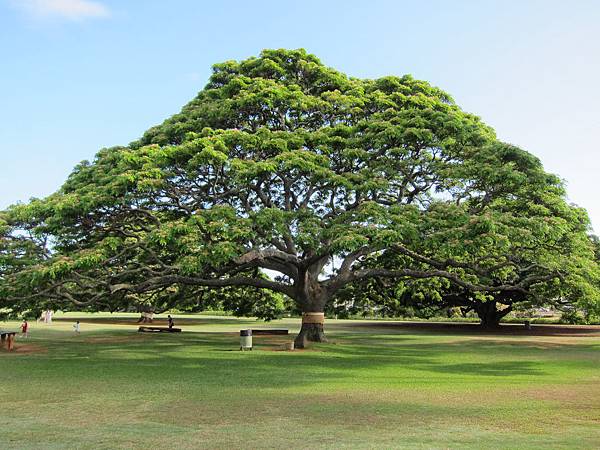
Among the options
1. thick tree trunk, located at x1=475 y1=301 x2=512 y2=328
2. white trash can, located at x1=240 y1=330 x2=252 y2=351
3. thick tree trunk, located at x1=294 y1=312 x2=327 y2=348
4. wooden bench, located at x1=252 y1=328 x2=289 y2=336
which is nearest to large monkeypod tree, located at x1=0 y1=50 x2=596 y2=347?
thick tree trunk, located at x1=294 y1=312 x2=327 y2=348

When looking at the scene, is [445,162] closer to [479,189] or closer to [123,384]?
[479,189]

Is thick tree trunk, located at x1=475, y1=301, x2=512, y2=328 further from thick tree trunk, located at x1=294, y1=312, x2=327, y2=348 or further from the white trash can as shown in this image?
the white trash can

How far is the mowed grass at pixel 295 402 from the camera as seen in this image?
8.93 m

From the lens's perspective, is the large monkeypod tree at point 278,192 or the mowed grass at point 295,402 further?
the large monkeypod tree at point 278,192

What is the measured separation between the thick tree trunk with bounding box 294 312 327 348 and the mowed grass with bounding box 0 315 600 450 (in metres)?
4.06

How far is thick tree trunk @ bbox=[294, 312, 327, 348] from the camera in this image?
87.5 ft

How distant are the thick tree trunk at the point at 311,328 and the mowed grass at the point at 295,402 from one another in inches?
160

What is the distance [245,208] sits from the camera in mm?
22766

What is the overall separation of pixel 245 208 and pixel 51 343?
14098mm

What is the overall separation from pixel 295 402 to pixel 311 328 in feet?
49.0

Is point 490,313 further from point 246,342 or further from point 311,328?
point 246,342

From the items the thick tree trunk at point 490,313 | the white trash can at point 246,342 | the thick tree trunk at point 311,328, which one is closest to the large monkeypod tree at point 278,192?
the thick tree trunk at point 311,328

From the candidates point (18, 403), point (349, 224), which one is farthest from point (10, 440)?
point (349, 224)

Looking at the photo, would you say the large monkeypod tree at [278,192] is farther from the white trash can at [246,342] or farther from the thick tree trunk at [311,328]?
the white trash can at [246,342]
